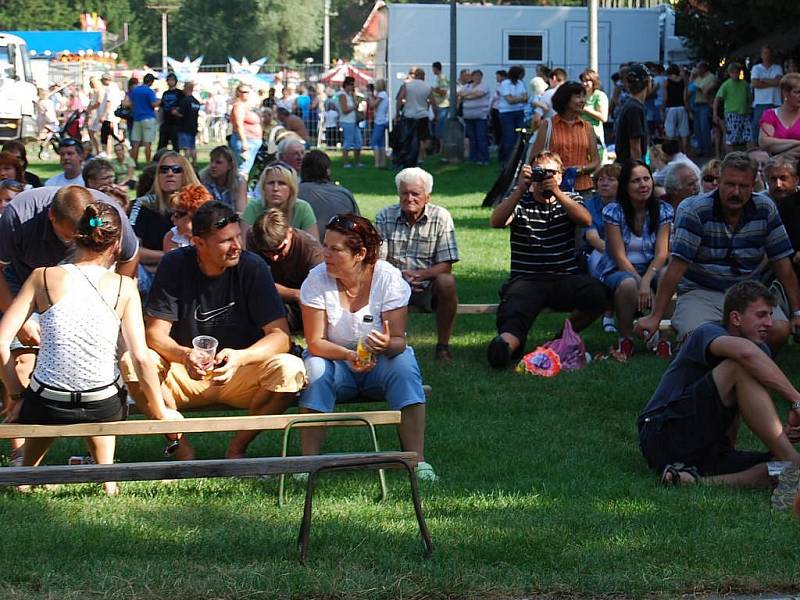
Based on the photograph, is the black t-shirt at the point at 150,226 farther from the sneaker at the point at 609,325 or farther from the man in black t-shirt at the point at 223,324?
the sneaker at the point at 609,325

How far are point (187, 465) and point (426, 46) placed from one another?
30040 mm

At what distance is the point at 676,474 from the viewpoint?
20.1 ft

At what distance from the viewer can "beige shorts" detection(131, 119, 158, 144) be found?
2573 centimetres

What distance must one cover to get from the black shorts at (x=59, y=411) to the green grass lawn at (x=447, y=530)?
16.1 inches

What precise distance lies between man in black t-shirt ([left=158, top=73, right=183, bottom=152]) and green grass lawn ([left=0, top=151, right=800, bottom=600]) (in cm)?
1701

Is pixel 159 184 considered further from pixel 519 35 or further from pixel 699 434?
pixel 519 35

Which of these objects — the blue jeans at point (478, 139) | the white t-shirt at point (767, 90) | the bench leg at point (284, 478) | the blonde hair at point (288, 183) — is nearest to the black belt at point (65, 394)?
the bench leg at point (284, 478)

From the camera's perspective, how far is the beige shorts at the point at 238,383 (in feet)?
20.5

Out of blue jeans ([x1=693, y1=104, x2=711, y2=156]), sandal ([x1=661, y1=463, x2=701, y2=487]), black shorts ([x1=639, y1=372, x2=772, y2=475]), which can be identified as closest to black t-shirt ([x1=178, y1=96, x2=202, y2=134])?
blue jeans ([x1=693, y1=104, x2=711, y2=156])

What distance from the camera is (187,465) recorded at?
476 cm

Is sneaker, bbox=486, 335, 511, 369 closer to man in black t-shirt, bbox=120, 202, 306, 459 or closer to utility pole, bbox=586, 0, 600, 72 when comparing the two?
man in black t-shirt, bbox=120, 202, 306, 459

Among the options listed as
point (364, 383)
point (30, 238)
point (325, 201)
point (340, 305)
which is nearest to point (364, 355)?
point (364, 383)

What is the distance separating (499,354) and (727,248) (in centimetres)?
174

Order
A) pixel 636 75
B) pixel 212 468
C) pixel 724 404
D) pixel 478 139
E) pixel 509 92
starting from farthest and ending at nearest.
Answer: pixel 478 139, pixel 509 92, pixel 636 75, pixel 724 404, pixel 212 468
